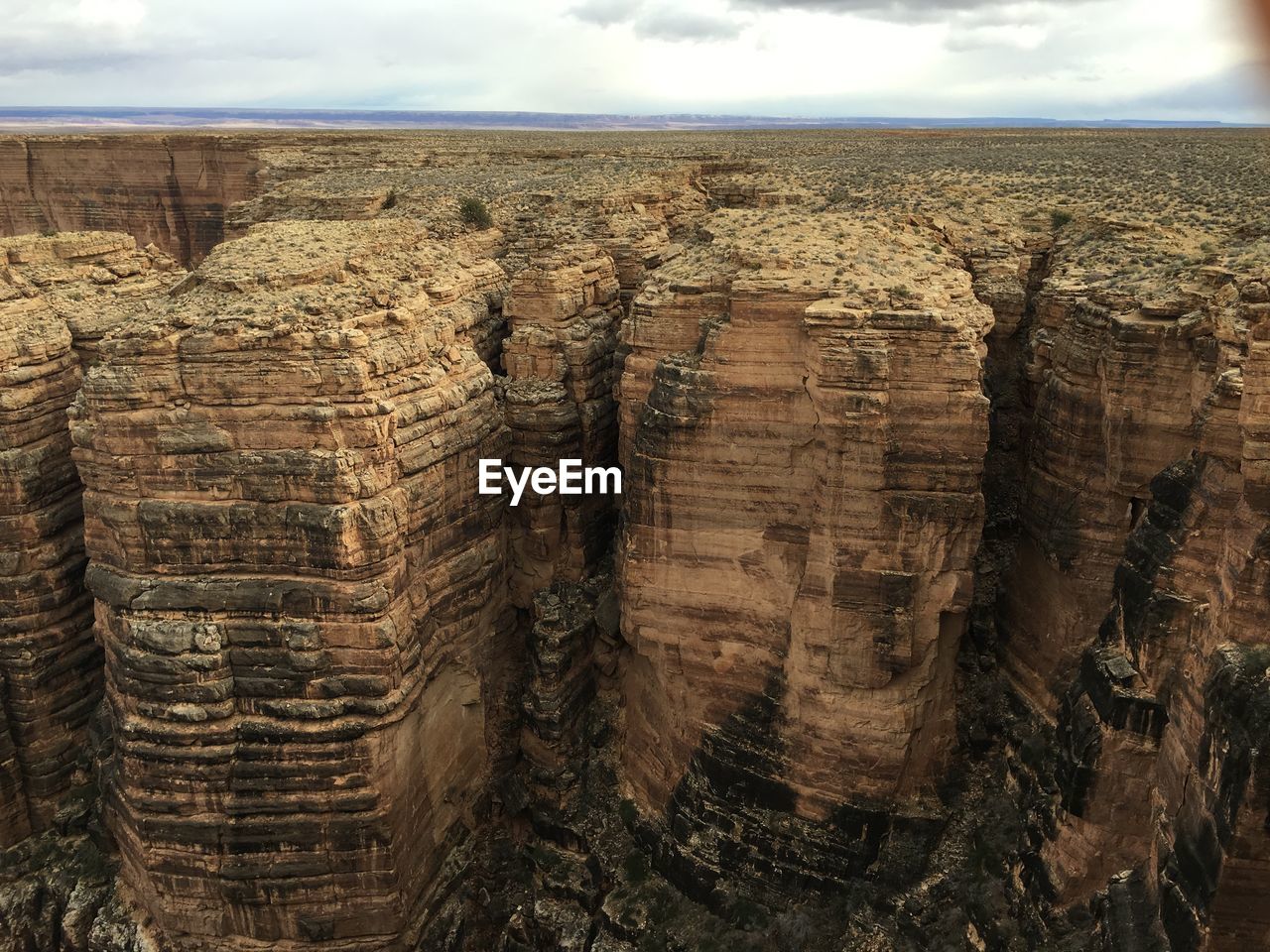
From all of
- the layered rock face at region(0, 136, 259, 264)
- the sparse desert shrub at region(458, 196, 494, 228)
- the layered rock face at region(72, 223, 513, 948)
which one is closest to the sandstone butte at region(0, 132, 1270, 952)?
the layered rock face at region(72, 223, 513, 948)

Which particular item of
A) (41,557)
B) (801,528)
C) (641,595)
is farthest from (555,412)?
(41,557)

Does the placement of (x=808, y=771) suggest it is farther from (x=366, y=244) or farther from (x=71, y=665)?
(x=71, y=665)

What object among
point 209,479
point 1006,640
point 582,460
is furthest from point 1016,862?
point 209,479

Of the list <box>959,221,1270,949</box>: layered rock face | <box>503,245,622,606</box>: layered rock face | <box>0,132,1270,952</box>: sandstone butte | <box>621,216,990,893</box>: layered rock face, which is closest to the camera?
<box>959,221,1270,949</box>: layered rock face

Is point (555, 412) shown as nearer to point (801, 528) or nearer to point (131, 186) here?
point (801, 528)

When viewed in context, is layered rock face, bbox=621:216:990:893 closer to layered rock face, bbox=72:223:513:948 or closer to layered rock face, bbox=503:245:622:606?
layered rock face, bbox=503:245:622:606
